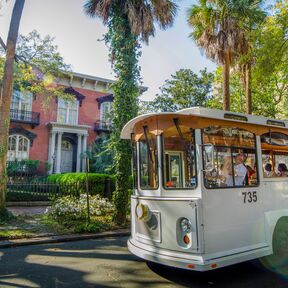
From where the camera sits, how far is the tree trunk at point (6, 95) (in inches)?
389

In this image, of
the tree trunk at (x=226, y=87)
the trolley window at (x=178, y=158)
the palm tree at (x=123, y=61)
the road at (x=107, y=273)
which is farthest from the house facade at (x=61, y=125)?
the trolley window at (x=178, y=158)

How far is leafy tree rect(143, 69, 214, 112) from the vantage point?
24.7 meters

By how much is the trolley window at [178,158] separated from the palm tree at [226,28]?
988 centimetres

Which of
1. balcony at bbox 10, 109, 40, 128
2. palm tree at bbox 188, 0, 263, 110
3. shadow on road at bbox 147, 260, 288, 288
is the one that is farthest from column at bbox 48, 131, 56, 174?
shadow on road at bbox 147, 260, 288, 288

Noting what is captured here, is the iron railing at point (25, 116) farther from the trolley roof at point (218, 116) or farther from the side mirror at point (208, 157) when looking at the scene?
the side mirror at point (208, 157)

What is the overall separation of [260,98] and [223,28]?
8652 mm

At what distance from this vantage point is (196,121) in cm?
478

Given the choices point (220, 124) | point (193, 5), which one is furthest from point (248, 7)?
point (220, 124)

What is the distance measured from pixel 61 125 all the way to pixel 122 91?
54.6ft

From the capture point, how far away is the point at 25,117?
25.0 m

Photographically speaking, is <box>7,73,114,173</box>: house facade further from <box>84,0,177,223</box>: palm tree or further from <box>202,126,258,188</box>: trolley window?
<box>202,126,258,188</box>: trolley window

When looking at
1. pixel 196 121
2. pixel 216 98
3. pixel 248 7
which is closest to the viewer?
pixel 196 121

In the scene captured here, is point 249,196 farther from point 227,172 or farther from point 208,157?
point 208,157

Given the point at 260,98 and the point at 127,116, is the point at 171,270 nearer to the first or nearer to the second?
the point at 127,116
